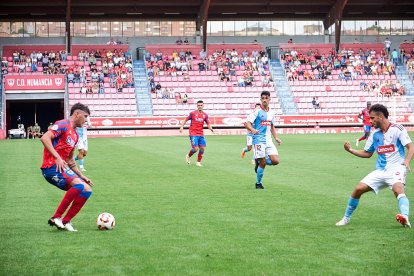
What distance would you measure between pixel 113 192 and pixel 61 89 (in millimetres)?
43299

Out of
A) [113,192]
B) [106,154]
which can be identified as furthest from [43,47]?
[113,192]

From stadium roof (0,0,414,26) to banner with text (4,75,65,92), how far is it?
212 inches

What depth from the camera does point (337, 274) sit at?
291 inches

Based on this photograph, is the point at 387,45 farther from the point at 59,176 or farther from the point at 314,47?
the point at 59,176

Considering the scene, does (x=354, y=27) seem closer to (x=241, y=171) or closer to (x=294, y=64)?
(x=294, y=64)

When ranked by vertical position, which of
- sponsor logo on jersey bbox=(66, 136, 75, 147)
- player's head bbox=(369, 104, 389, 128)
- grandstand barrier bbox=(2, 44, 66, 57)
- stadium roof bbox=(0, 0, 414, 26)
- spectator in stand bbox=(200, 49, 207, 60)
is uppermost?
stadium roof bbox=(0, 0, 414, 26)

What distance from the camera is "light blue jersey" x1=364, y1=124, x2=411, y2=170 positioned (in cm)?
1058

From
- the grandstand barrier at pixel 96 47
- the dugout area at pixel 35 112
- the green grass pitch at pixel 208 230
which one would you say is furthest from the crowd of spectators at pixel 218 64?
the green grass pitch at pixel 208 230

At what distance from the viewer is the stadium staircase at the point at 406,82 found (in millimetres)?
60000

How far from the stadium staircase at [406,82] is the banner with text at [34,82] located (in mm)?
28389

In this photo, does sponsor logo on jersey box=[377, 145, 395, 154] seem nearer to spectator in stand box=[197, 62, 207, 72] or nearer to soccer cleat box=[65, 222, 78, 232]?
soccer cleat box=[65, 222, 78, 232]

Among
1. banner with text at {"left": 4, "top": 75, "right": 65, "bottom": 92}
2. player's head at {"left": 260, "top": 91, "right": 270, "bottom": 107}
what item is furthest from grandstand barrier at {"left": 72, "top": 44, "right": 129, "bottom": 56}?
player's head at {"left": 260, "top": 91, "right": 270, "bottom": 107}

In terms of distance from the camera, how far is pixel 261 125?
55.9 feet

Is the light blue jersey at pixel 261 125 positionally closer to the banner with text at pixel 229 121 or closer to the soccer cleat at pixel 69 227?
the soccer cleat at pixel 69 227
